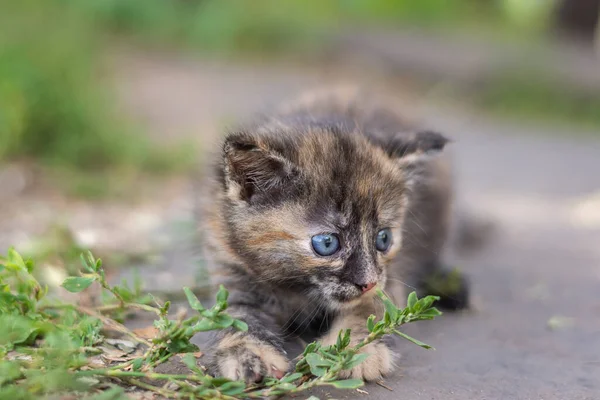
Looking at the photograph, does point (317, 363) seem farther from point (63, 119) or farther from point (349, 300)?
point (63, 119)

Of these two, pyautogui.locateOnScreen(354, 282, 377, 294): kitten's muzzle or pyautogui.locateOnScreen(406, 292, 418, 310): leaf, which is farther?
pyautogui.locateOnScreen(354, 282, 377, 294): kitten's muzzle

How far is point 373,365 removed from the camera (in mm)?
2740

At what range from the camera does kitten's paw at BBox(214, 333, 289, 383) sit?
2.59 meters

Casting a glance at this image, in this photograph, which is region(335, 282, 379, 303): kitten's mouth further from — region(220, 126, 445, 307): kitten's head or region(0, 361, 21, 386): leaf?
region(0, 361, 21, 386): leaf

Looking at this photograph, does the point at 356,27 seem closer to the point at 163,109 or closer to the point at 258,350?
the point at 163,109

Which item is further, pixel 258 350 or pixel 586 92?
pixel 586 92

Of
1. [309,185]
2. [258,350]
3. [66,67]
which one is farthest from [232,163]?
[66,67]

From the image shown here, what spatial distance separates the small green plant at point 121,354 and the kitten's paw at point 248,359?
0.05 metres

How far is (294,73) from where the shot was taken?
998 centimetres

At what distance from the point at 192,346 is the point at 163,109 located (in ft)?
20.4

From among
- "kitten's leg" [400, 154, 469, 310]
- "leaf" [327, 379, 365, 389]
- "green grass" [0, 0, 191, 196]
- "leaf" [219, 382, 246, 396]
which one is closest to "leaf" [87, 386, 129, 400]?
"leaf" [219, 382, 246, 396]

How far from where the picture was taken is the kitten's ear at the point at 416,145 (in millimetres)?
3283

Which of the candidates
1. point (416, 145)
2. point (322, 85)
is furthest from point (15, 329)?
point (322, 85)

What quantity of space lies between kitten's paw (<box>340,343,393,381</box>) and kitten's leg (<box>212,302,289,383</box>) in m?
0.25
